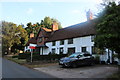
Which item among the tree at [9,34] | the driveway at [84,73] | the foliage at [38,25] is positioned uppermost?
the foliage at [38,25]

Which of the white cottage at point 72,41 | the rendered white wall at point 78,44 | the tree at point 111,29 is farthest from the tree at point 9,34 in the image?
the tree at point 111,29

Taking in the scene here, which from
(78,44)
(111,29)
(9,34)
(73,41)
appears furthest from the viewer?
(9,34)

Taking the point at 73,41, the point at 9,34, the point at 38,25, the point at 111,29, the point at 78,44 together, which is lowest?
the point at 78,44

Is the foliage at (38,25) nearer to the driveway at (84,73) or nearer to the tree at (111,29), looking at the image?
the driveway at (84,73)

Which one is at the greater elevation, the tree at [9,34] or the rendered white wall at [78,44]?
the tree at [9,34]

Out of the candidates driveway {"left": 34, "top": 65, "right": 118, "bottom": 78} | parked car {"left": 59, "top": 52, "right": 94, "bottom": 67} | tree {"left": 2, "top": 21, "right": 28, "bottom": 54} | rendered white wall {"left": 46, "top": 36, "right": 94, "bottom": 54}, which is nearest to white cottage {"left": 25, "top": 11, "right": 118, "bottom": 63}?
rendered white wall {"left": 46, "top": 36, "right": 94, "bottom": 54}

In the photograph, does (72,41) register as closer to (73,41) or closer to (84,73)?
(73,41)

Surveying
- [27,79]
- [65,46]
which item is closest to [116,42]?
[27,79]

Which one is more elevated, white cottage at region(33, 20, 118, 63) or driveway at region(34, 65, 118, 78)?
white cottage at region(33, 20, 118, 63)

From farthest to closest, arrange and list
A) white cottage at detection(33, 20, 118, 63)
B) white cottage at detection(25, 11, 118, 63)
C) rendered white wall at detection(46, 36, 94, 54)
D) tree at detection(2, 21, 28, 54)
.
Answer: tree at detection(2, 21, 28, 54) → rendered white wall at detection(46, 36, 94, 54) → white cottage at detection(33, 20, 118, 63) → white cottage at detection(25, 11, 118, 63)

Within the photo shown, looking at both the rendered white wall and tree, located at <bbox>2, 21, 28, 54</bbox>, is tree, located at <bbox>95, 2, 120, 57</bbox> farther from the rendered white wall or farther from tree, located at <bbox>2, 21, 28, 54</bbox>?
tree, located at <bbox>2, 21, 28, 54</bbox>

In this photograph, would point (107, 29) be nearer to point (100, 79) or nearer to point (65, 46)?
point (100, 79)

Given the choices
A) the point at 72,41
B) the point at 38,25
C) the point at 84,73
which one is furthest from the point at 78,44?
the point at 38,25

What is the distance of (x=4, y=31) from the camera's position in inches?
1690
